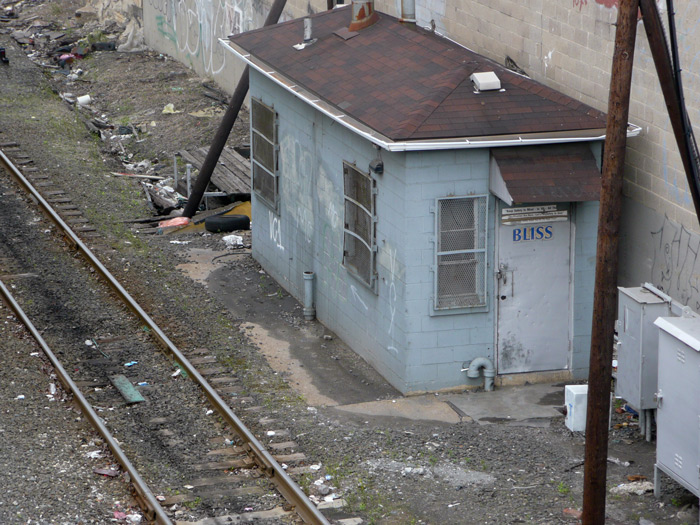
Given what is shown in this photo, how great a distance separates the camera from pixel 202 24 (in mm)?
29078

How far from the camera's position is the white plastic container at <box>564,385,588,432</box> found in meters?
11.8

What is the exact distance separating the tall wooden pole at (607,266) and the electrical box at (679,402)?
845mm

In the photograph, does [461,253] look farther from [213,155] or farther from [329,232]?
[213,155]

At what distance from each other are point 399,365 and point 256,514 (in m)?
3.24

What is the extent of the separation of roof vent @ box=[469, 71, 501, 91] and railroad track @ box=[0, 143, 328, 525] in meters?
4.42

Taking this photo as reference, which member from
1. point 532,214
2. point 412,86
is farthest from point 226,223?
point 532,214

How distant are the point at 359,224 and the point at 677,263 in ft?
12.4

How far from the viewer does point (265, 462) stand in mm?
11062

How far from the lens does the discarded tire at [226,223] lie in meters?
19.1

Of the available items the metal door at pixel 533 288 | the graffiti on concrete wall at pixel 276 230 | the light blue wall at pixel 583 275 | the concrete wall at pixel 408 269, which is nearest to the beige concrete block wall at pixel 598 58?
the light blue wall at pixel 583 275

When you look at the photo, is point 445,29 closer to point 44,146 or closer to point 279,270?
point 279,270

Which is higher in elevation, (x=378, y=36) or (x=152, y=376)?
(x=378, y=36)

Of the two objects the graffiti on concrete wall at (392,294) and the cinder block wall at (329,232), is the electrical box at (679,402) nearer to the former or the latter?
the cinder block wall at (329,232)

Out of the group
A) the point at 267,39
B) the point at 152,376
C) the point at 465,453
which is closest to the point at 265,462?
the point at 465,453
